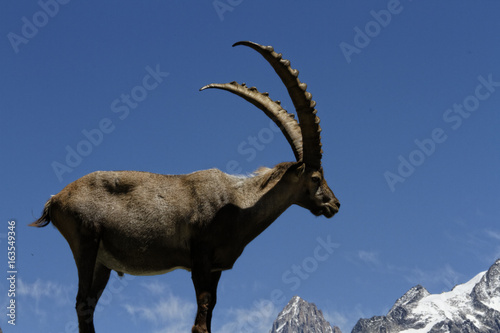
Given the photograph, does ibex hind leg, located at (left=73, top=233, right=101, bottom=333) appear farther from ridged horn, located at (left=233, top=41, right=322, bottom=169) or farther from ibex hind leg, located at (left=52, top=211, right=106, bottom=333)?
ridged horn, located at (left=233, top=41, right=322, bottom=169)

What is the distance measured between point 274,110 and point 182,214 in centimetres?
316

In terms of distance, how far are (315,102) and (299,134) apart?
0.87 m

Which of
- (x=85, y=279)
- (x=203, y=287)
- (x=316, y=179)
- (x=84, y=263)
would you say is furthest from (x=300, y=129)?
(x=85, y=279)

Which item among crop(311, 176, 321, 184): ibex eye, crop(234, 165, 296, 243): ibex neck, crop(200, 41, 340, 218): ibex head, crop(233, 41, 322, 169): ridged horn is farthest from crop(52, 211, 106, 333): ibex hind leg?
crop(233, 41, 322, 169): ridged horn

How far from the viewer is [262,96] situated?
14.6 m

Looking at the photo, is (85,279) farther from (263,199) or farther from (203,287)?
(263,199)

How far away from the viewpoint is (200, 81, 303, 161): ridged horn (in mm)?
14383

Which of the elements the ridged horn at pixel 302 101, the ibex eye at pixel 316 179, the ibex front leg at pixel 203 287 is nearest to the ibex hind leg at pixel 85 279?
the ibex front leg at pixel 203 287

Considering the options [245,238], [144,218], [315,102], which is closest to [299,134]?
[315,102]

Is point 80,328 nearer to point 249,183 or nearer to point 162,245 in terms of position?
point 162,245

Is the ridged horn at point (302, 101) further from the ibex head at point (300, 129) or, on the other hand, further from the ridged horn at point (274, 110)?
the ridged horn at point (274, 110)

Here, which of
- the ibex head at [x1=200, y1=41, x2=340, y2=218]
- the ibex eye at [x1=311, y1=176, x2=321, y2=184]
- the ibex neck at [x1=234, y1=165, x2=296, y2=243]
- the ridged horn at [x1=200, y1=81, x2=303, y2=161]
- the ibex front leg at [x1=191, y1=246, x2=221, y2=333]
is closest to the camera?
the ibex front leg at [x1=191, y1=246, x2=221, y2=333]

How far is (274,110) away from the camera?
1453 centimetres

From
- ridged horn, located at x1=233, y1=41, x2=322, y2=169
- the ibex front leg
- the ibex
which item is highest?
ridged horn, located at x1=233, y1=41, x2=322, y2=169
